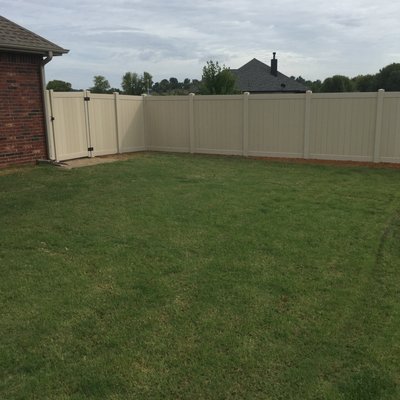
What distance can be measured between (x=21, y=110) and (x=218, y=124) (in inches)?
222

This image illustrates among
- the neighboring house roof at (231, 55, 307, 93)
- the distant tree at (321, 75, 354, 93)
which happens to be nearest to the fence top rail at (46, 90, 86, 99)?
the neighboring house roof at (231, 55, 307, 93)

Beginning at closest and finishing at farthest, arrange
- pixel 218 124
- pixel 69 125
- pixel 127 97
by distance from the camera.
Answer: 1. pixel 69 125
2. pixel 218 124
3. pixel 127 97

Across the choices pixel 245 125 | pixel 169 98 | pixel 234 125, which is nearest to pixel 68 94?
pixel 169 98

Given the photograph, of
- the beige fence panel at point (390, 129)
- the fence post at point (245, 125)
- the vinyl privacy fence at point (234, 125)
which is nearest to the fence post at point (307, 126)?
the vinyl privacy fence at point (234, 125)

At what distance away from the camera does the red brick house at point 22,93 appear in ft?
31.8

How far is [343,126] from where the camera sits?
11727mm

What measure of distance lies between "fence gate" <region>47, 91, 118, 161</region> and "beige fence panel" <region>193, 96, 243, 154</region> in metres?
2.53

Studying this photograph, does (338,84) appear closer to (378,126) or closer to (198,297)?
(378,126)

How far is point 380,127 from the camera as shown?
11297 millimetres

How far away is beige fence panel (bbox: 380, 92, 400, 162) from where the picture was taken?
1112 centimetres

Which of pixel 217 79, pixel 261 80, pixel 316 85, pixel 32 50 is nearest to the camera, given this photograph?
pixel 32 50

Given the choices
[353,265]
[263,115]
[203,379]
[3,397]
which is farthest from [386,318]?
[263,115]

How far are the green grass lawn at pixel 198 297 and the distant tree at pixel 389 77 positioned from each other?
1973 inches

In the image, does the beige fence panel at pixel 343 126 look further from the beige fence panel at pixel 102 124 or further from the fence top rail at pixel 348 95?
the beige fence panel at pixel 102 124
